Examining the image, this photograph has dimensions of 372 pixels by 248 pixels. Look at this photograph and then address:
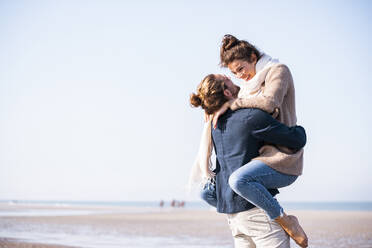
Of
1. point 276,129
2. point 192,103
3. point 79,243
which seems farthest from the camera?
point 79,243

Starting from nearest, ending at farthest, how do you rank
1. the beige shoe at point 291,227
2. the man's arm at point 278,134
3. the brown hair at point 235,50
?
the man's arm at point 278,134
the beige shoe at point 291,227
the brown hair at point 235,50

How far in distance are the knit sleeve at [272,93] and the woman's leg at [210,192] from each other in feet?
2.12

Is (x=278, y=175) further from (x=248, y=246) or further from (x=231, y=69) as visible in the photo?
(x=231, y=69)

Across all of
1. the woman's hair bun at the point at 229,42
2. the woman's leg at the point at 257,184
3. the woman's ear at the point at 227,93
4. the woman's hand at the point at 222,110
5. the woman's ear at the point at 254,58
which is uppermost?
the woman's hair bun at the point at 229,42

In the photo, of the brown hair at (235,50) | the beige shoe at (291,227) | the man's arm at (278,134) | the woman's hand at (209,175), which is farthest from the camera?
the woman's hand at (209,175)

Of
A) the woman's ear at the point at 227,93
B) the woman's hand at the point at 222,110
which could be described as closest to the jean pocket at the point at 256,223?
the woman's hand at the point at 222,110

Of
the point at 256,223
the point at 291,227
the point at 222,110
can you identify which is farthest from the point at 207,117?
the point at 291,227

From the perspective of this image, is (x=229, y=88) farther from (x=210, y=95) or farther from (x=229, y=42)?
(x=229, y=42)

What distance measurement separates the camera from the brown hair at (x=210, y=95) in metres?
2.81

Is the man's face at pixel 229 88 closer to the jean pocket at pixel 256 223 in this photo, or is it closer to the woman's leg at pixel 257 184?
the woman's leg at pixel 257 184

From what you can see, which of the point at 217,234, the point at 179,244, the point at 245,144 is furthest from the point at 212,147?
the point at 217,234

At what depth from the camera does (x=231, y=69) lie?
3.06 meters

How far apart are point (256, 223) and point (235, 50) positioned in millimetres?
1137

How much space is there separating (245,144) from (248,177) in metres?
0.22
